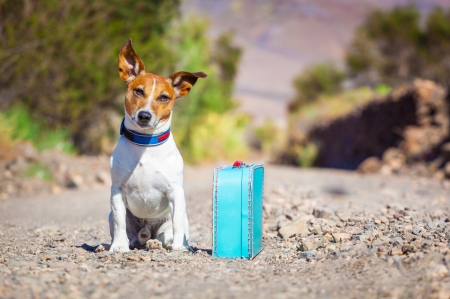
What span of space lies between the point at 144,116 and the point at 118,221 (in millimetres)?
851

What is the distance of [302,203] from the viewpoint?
22.6ft

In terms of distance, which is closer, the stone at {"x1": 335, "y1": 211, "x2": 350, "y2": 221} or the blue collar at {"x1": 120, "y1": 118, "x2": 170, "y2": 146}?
the blue collar at {"x1": 120, "y1": 118, "x2": 170, "y2": 146}

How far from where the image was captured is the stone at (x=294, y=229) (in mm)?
4977

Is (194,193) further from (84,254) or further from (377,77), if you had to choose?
(377,77)

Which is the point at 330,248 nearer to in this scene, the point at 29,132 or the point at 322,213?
the point at 322,213

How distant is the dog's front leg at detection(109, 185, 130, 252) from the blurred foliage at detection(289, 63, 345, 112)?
36.7 metres

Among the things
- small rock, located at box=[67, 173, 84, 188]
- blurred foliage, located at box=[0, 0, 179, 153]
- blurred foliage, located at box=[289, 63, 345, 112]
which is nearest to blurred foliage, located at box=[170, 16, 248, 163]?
blurred foliage, located at box=[0, 0, 179, 153]

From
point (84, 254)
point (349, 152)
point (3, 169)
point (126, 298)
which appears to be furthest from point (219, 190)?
point (349, 152)

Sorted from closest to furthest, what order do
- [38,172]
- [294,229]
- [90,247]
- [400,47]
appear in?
[90,247] → [294,229] → [38,172] → [400,47]

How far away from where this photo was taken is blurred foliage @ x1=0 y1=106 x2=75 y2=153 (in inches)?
414

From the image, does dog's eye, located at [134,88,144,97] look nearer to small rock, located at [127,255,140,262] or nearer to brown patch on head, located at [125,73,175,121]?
brown patch on head, located at [125,73,175,121]

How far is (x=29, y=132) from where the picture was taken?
37.6 feet

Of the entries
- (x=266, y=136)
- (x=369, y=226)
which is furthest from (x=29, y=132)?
(x=266, y=136)

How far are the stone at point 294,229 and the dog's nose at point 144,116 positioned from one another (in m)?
1.76
